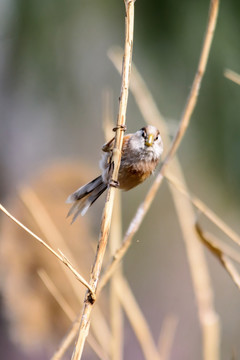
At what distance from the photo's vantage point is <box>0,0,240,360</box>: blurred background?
7672mm

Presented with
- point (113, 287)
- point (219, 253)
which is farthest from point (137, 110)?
point (219, 253)

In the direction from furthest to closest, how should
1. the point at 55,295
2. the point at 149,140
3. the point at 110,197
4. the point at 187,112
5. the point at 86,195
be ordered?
the point at 86,195, the point at 149,140, the point at 55,295, the point at 187,112, the point at 110,197

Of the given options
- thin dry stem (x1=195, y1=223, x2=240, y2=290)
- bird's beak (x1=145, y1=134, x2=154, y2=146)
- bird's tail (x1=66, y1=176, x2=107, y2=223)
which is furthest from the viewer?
bird's tail (x1=66, y1=176, x2=107, y2=223)

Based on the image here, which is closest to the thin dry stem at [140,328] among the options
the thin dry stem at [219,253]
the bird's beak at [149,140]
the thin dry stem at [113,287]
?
the thin dry stem at [113,287]

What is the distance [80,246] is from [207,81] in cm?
486

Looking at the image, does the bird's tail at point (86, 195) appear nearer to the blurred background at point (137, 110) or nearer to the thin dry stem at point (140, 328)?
the thin dry stem at point (140, 328)

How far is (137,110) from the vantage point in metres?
7.93

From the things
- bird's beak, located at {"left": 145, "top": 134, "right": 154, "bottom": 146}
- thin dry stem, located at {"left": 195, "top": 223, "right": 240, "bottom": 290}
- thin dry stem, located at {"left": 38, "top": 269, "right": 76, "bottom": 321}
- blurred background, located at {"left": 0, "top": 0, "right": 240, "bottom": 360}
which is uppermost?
blurred background, located at {"left": 0, "top": 0, "right": 240, "bottom": 360}

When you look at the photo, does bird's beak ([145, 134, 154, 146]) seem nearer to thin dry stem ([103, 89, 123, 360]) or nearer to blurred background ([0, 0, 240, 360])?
thin dry stem ([103, 89, 123, 360])

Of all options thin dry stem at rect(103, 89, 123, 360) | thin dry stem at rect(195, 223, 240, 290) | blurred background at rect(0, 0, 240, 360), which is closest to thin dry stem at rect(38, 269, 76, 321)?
thin dry stem at rect(103, 89, 123, 360)

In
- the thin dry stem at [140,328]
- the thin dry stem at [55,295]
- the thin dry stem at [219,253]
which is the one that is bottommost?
the thin dry stem at [219,253]

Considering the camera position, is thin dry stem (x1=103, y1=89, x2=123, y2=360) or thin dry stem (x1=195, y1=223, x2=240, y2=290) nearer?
thin dry stem (x1=195, y1=223, x2=240, y2=290)

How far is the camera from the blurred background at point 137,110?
302 inches

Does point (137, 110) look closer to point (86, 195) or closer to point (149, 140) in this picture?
point (86, 195)
